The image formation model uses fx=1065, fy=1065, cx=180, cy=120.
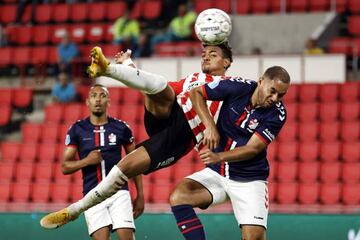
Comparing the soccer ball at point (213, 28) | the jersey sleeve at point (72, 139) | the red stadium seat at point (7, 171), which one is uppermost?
the soccer ball at point (213, 28)

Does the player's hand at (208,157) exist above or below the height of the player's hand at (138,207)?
above

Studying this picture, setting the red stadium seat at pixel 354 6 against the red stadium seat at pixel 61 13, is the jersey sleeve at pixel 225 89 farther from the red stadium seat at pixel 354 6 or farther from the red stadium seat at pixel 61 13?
the red stadium seat at pixel 61 13

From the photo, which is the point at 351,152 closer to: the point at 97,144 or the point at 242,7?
the point at 242,7

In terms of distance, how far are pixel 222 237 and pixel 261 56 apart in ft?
15.0

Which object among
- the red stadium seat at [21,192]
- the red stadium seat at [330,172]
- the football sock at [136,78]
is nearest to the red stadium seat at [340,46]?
the red stadium seat at [330,172]

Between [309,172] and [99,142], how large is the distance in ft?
15.0

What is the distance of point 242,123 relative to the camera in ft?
25.1

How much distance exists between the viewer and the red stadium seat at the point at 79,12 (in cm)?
1764

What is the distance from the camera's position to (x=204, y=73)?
26.0 ft

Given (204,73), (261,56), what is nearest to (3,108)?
(261,56)

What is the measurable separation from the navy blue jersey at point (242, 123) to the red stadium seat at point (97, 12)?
1008 centimetres

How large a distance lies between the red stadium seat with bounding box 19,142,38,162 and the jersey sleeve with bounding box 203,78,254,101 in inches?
271

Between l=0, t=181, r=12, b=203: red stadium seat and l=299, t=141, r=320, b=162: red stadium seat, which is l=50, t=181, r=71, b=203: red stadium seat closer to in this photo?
l=0, t=181, r=12, b=203: red stadium seat

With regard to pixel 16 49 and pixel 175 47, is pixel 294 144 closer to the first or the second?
pixel 175 47
